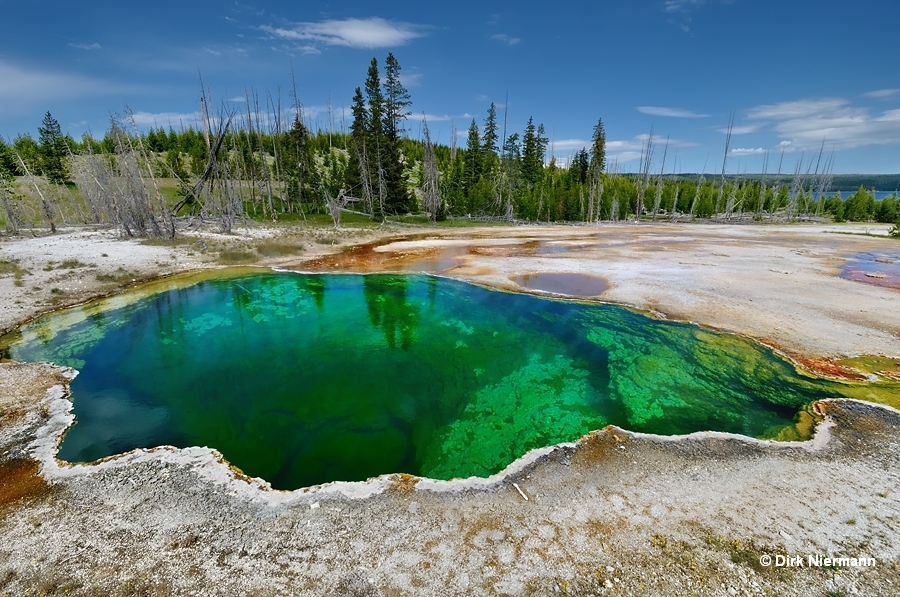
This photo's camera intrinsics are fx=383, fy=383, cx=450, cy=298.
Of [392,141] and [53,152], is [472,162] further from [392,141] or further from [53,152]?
[53,152]

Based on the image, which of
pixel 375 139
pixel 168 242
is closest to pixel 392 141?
→ pixel 375 139

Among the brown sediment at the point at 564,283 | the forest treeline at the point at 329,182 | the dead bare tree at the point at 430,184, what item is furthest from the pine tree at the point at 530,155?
the brown sediment at the point at 564,283

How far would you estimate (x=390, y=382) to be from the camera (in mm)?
9391

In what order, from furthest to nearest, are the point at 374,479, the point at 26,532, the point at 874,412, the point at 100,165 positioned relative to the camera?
1. the point at 100,165
2. the point at 874,412
3. the point at 374,479
4. the point at 26,532

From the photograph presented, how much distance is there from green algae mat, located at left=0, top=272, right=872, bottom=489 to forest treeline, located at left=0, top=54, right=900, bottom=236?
56.2 feet

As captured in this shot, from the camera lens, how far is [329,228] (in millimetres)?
32812

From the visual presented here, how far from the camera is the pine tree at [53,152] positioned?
4047 centimetres

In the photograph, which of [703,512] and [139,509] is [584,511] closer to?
[703,512]

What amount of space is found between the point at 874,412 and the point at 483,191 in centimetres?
4455

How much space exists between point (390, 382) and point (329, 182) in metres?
45.7

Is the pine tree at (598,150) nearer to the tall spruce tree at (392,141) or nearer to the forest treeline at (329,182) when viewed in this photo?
the forest treeline at (329,182)

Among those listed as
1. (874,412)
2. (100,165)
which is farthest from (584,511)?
(100,165)

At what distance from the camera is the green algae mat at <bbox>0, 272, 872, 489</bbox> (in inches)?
275

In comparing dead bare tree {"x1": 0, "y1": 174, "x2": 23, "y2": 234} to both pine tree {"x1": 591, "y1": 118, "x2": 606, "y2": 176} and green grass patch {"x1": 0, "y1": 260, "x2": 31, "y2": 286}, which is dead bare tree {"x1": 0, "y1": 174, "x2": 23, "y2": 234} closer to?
green grass patch {"x1": 0, "y1": 260, "x2": 31, "y2": 286}
